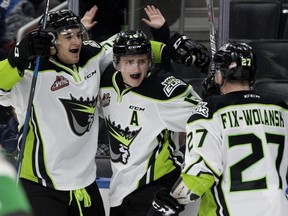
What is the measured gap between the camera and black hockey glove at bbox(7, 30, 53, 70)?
2.47 meters

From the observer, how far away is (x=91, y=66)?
107 inches

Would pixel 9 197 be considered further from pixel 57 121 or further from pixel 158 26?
pixel 158 26

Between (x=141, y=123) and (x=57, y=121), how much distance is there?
0.32 metres

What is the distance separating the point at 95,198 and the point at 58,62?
21.7 inches

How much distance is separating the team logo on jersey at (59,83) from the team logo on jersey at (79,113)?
0.17 feet

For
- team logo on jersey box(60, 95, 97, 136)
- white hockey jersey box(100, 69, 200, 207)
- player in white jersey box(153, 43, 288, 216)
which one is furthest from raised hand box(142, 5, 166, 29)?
player in white jersey box(153, 43, 288, 216)

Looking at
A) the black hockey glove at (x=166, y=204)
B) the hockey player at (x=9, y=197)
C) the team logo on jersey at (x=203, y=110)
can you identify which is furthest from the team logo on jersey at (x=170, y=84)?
the hockey player at (x=9, y=197)

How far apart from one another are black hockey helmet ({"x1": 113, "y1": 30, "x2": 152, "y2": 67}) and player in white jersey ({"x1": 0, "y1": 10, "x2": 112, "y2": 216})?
15cm

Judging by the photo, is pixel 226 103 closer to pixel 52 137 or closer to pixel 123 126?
pixel 123 126

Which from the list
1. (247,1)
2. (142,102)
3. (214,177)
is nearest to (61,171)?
(142,102)

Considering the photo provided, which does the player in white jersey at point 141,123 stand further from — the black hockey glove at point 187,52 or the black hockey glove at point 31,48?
the black hockey glove at point 31,48

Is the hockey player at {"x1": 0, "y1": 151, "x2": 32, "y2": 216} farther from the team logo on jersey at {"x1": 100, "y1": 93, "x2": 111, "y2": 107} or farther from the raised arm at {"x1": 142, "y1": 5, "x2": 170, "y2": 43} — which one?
the raised arm at {"x1": 142, "y1": 5, "x2": 170, "y2": 43}

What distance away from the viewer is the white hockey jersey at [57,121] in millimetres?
2633

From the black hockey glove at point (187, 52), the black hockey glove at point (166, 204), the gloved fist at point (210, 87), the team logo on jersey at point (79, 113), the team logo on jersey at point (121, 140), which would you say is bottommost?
the black hockey glove at point (166, 204)
